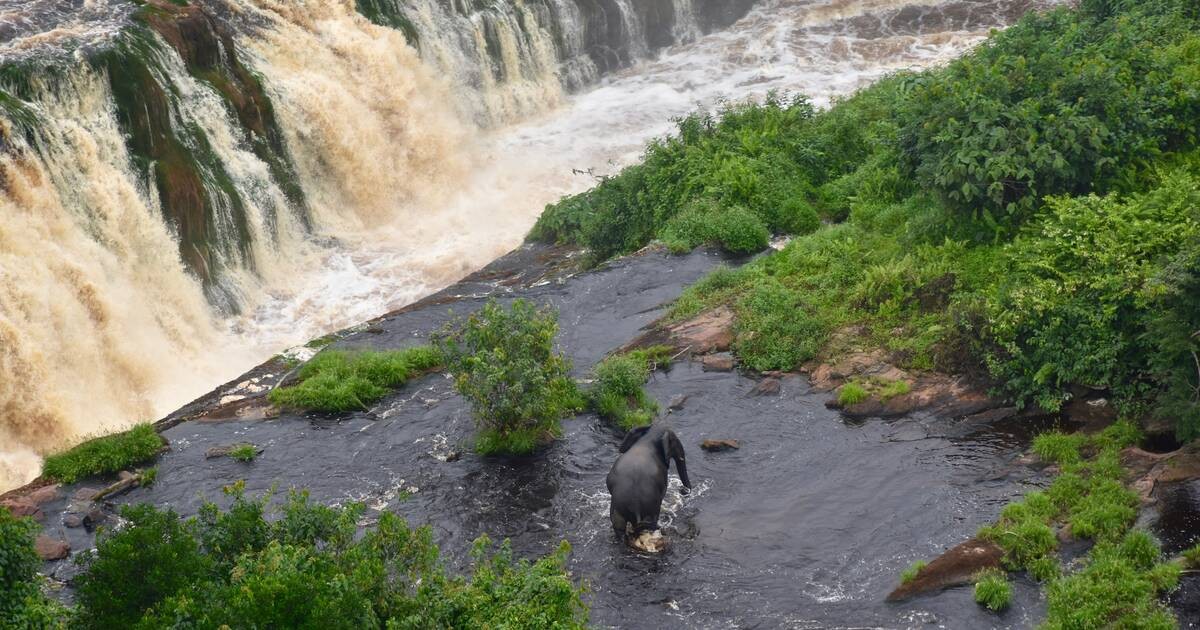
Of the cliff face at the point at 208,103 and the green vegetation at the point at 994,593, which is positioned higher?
the cliff face at the point at 208,103

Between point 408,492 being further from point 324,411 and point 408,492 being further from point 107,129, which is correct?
point 107,129

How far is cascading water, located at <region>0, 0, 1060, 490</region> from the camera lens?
18094mm

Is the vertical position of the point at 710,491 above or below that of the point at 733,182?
below

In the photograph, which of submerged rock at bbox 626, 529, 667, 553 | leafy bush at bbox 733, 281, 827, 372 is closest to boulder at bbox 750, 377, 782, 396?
leafy bush at bbox 733, 281, 827, 372

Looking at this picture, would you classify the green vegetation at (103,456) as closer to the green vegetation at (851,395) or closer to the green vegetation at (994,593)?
the green vegetation at (851,395)

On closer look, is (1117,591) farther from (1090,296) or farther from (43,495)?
(43,495)

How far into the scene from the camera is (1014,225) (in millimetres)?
13688

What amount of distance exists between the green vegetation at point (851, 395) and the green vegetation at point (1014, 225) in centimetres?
78

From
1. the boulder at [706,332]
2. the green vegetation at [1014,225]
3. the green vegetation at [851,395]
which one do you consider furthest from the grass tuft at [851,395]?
the boulder at [706,332]

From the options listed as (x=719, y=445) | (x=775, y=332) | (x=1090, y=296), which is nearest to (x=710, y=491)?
(x=719, y=445)

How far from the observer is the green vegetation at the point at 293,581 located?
6.48m

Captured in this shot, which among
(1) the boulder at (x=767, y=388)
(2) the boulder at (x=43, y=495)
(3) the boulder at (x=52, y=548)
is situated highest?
(2) the boulder at (x=43, y=495)

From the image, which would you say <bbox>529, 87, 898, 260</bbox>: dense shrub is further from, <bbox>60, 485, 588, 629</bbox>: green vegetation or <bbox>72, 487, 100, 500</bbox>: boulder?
<bbox>60, 485, 588, 629</bbox>: green vegetation

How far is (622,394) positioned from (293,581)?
23.7ft
